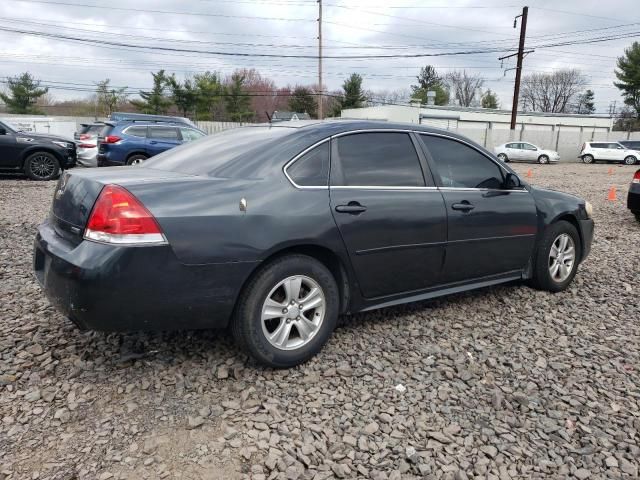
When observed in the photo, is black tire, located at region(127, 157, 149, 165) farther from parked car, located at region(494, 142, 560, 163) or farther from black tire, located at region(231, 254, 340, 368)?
parked car, located at region(494, 142, 560, 163)

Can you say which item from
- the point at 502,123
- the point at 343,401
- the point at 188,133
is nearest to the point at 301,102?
the point at 502,123

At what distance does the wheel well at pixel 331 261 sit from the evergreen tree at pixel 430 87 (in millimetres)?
66701

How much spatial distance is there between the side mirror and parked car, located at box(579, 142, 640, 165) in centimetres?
→ 3335

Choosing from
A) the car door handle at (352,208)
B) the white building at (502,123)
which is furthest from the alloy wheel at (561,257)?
the white building at (502,123)

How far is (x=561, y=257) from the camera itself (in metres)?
4.61

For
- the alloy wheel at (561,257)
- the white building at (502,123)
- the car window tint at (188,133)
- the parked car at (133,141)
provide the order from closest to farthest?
1. the alloy wheel at (561,257)
2. the parked car at (133,141)
3. the car window tint at (188,133)
4. the white building at (502,123)

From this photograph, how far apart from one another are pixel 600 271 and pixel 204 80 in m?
44.3

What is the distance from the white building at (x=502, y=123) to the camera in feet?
119

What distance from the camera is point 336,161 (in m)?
3.26

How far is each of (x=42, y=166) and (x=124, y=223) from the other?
1124 centimetres

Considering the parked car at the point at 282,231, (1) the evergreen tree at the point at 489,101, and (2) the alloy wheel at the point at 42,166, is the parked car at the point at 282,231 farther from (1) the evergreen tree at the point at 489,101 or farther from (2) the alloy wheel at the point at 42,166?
(1) the evergreen tree at the point at 489,101

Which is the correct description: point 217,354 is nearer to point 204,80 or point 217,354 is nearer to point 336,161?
point 336,161

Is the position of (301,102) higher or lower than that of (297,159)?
higher

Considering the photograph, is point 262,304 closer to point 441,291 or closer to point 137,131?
point 441,291
